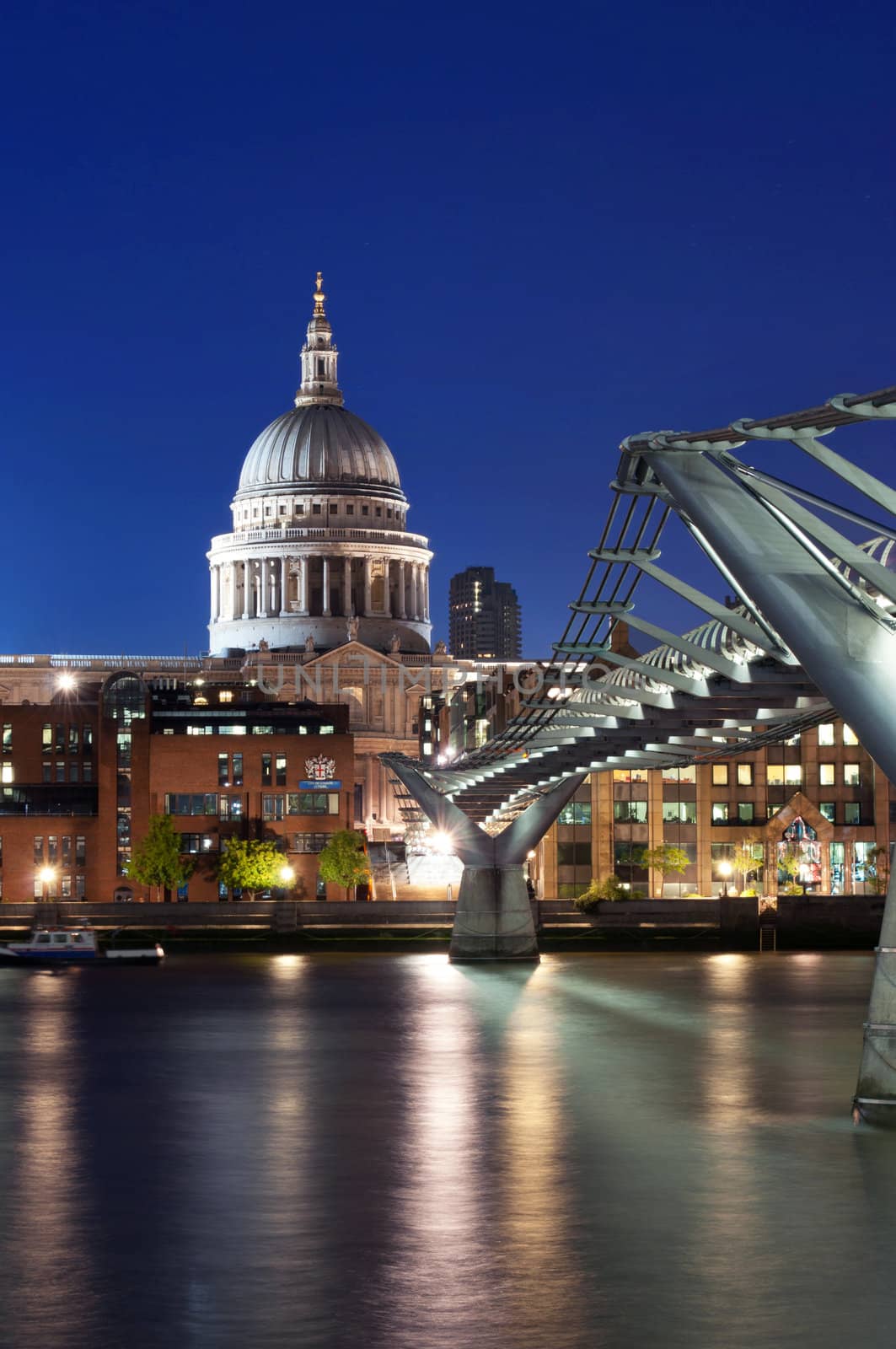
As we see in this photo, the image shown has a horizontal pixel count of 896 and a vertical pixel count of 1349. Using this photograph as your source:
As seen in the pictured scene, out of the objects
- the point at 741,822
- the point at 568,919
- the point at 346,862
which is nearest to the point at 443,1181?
the point at 568,919

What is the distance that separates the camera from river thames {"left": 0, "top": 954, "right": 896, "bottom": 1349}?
979 inches

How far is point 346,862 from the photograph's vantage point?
120 m

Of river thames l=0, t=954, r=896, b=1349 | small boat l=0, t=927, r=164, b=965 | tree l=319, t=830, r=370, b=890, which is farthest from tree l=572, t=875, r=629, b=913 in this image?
river thames l=0, t=954, r=896, b=1349

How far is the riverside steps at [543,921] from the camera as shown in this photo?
97.8 metres

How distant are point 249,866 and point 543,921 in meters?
20.5

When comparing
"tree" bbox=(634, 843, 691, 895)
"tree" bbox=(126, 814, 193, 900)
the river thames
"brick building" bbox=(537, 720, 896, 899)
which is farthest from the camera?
"tree" bbox=(126, 814, 193, 900)

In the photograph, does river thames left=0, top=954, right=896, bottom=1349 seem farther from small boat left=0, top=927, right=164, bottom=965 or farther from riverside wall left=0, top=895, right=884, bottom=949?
riverside wall left=0, top=895, right=884, bottom=949

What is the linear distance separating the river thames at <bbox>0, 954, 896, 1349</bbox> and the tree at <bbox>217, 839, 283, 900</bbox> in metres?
50.1

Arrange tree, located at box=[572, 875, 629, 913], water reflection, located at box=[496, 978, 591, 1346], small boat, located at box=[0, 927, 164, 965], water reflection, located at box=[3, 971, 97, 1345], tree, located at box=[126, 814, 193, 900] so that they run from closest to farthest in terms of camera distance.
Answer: water reflection, located at box=[496, 978, 591, 1346], water reflection, located at box=[3, 971, 97, 1345], small boat, located at box=[0, 927, 164, 965], tree, located at box=[572, 875, 629, 913], tree, located at box=[126, 814, 193, 900]

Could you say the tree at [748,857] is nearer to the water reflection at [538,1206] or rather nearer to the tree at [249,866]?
the tree at [249,866]

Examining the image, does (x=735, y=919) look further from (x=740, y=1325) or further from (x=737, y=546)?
(x=740, y=1325)

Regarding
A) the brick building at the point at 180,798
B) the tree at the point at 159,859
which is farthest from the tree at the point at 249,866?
the brick building at the point at 180,798

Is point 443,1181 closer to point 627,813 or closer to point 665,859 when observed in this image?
point 665,859

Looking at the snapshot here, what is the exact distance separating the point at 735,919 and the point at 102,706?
141 ft
